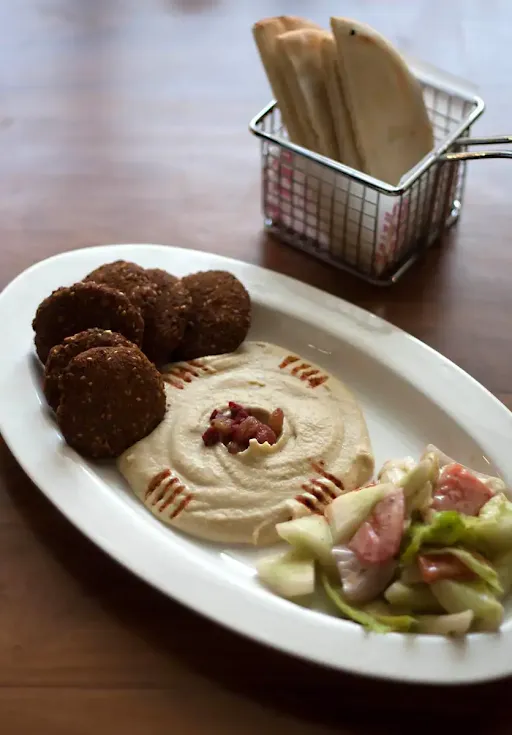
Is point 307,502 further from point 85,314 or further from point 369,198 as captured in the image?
point 369,198

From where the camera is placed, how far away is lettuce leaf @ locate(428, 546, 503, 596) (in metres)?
1.18

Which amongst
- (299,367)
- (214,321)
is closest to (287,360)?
(299,367)

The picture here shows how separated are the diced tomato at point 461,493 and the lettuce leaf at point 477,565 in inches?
3.3

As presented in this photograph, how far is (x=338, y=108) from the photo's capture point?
1653 millimetres

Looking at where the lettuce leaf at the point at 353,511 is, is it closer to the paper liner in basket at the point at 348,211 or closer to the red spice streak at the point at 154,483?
the red spice streak at the point at 154,483

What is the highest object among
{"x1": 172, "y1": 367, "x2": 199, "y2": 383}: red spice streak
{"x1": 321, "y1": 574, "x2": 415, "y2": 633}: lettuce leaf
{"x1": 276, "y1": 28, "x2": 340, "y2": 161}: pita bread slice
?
{"x1": 276, "y1": 28, "x2": 340, "y2": 161}: pita bread slice

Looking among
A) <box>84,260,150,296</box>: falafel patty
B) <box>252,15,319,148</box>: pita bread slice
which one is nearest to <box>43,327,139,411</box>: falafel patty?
Answer: <box>84,260,150,296</box>: falafel patty

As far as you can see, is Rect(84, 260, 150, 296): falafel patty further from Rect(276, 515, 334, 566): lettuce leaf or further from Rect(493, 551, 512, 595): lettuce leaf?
Rect(493, 551, 512, 595): lettuce leaf

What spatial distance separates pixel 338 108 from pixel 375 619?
0.98 metres

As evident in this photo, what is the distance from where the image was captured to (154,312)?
1.55 metres

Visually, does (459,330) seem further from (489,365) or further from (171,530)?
(171,530)

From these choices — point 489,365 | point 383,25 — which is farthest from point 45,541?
point 383,25

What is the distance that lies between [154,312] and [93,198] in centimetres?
62

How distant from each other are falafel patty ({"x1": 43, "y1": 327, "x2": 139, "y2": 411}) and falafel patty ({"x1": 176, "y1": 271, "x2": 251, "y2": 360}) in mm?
184
